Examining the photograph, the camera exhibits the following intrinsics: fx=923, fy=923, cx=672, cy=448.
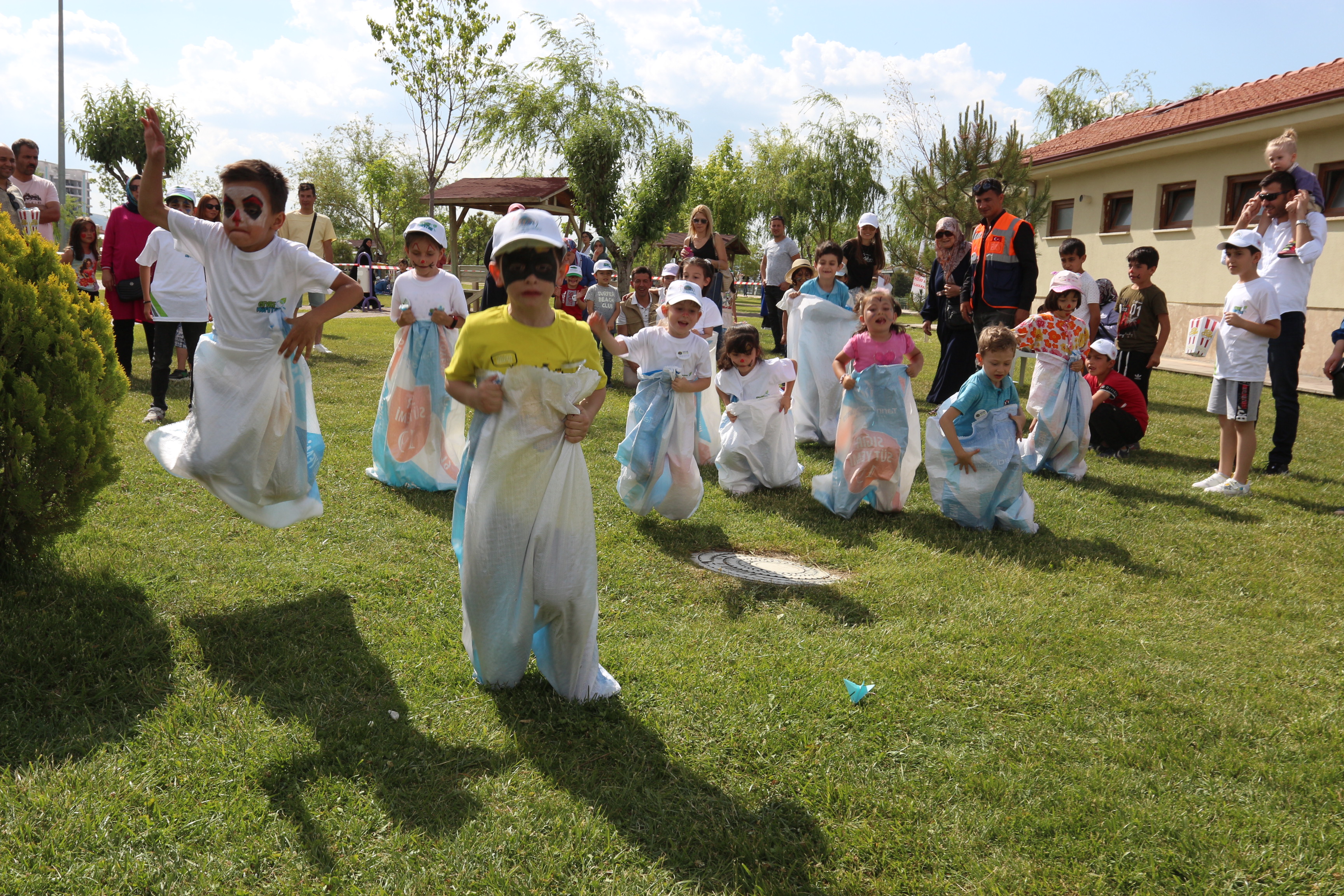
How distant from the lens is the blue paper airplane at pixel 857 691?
3.70 metres

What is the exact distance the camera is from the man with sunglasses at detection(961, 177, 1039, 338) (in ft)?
27.8

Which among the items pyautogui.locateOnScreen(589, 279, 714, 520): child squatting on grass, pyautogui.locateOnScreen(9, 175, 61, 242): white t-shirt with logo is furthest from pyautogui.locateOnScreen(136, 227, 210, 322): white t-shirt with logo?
pyautogui.locateOnScreen(589, 279, 714, 520): child squatting on grass

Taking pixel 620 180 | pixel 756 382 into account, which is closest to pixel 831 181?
pixel 620 180

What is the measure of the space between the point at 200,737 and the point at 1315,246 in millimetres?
8223

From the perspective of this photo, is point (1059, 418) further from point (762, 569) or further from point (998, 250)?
Answer: point (762, 569)

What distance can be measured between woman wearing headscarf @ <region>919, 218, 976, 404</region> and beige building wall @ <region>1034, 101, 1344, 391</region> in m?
7.81

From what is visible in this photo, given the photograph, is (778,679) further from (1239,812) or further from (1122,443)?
(1122,443)

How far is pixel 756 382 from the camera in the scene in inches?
277

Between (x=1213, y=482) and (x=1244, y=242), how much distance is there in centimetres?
193

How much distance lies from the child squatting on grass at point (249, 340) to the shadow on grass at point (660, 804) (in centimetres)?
178

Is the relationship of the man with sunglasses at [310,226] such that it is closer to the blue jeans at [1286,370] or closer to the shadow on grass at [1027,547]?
the shadow on grass at [1027,547]

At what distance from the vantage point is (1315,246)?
23.7 feet

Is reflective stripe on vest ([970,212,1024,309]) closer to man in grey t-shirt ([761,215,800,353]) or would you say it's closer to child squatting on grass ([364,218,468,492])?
child squatting on grass ([364,218,468,492])

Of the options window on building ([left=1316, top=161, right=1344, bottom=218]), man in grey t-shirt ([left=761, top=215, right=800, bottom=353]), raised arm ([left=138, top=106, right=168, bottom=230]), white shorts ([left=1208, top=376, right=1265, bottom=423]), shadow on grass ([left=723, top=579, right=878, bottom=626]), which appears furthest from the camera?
window on building ([left=1316, top=161, right=1344, bottom=218])
